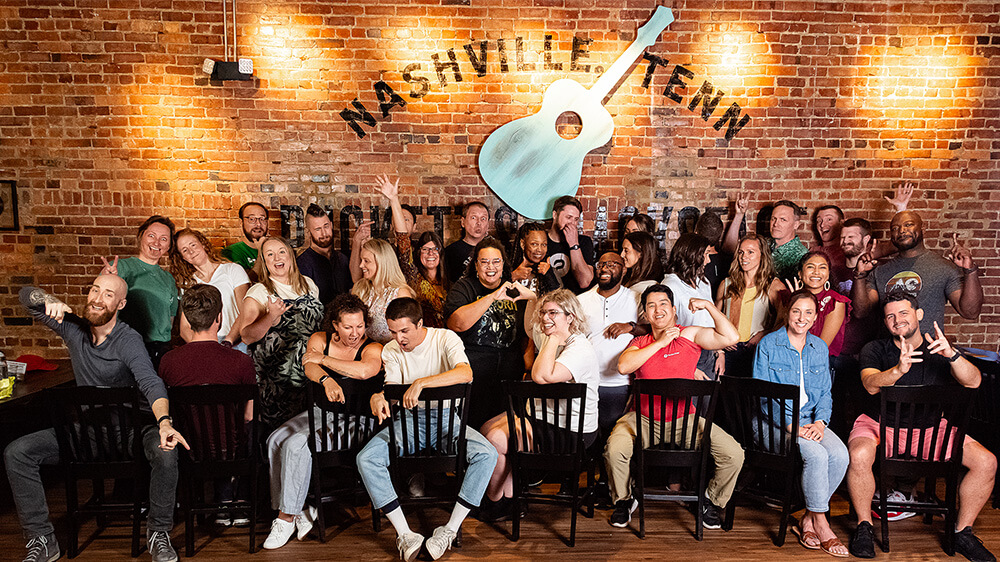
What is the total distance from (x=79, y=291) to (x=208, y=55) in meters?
2.11

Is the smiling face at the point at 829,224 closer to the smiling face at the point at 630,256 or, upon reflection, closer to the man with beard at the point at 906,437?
the man with beard at the point at 906,437

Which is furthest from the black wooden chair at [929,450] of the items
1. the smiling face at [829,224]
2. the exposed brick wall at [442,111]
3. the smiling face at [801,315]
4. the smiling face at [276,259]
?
the smiling face at [276,259]

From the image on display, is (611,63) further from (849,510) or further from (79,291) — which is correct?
(79,291)

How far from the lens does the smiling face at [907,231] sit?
4.10 m

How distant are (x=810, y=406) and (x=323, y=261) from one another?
3205 millimetres

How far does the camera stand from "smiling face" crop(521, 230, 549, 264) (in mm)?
3822

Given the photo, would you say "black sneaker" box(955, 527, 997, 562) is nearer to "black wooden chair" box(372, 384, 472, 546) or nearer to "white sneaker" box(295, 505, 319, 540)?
"black wooden chair" box(372, 384, 472, 546)

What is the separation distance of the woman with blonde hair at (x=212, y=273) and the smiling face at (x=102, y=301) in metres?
0.74

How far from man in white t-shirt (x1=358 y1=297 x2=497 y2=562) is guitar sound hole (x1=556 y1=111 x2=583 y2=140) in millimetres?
2267

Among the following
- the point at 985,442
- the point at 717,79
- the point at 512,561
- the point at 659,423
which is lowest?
the point at 512,561

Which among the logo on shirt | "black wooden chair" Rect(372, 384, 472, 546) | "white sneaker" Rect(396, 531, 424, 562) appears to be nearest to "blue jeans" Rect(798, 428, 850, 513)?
the logo on shirt

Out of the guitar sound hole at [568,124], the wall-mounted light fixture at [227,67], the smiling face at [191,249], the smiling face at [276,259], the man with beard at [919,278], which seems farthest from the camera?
the guitar sound hole at [568,124]

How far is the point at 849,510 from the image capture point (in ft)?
11.4

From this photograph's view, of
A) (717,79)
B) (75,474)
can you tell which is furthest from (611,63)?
(75,474)
